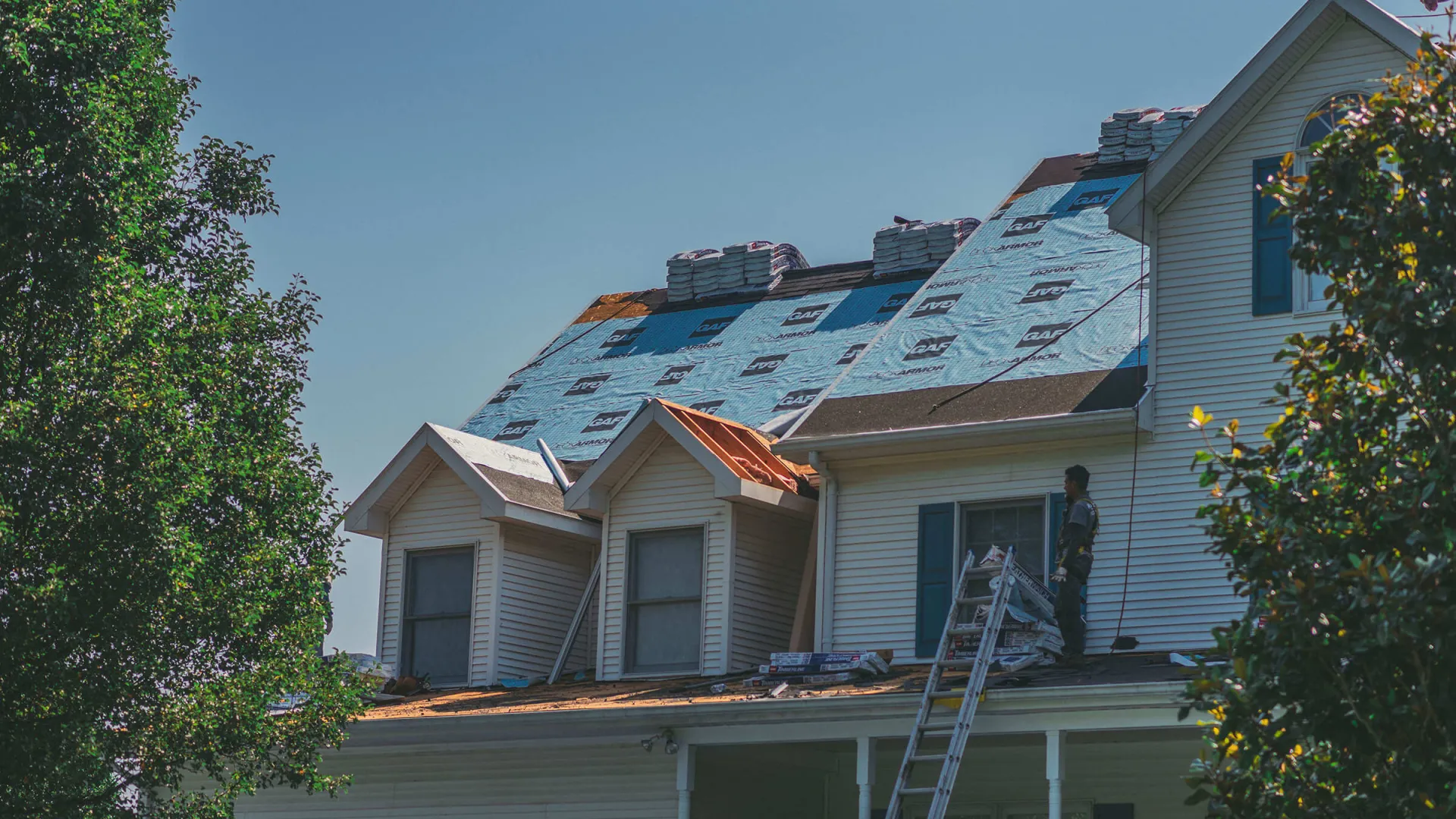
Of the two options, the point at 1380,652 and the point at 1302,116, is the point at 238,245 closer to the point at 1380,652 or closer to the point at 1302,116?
the point at 1302,116

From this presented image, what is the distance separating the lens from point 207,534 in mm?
15875

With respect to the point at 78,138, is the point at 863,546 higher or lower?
lower

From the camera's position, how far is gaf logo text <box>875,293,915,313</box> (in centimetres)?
2425

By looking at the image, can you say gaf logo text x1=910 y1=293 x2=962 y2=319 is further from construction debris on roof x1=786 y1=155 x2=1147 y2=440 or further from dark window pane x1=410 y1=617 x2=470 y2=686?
dark window pane x1=410 y1=617 x2=470 y2=686

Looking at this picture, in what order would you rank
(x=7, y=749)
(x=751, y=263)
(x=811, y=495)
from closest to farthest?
(x=7, y=749) < (x=811, y=495) < (x=751, y=263)

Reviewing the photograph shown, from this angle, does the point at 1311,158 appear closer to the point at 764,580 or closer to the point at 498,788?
the point at 764,580

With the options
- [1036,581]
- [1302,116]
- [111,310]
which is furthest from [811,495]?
[111,310]

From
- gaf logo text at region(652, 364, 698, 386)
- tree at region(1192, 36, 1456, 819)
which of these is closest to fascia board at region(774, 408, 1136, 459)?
gaf logo text at region(652, 364, 698, 386)

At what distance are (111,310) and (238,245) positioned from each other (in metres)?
2.89

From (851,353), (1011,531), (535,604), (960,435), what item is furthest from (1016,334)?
(535,604)

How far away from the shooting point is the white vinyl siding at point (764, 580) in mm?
19281

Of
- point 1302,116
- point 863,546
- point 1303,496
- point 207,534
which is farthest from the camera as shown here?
point 863,546

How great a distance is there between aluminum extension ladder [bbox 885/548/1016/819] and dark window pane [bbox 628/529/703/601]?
4.01 m

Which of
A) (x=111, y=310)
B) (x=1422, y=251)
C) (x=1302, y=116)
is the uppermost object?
(x=1302, y=116)
